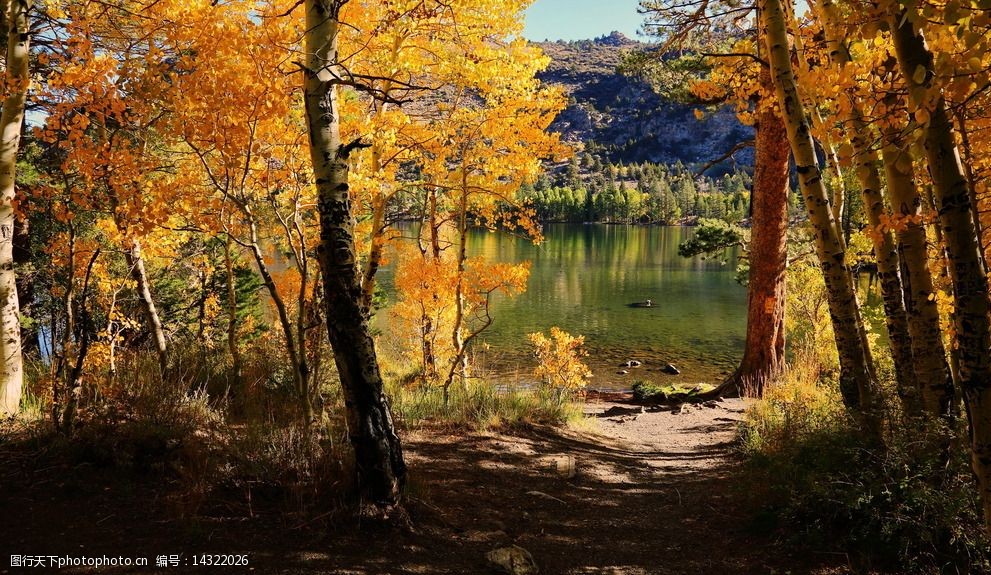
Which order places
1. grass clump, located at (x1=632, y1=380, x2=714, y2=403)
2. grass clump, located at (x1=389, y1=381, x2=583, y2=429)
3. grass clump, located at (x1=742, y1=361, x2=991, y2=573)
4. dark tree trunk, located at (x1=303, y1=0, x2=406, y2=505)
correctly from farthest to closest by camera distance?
grass clump, located at (x1=632, y1=380, x2=714, y2=403) < grass clump, located at (x1=389, y1=381, x2=583, y2=429) < dark tree trunk, located at (x1=303, y1=0, x2=406, y2=505) < grass clump, located at (x1=742, y1=361, x2=991, y2=573)

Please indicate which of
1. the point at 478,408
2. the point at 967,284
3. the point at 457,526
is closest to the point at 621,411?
the point at 478,408

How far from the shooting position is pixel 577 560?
357cm

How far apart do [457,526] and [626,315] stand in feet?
108

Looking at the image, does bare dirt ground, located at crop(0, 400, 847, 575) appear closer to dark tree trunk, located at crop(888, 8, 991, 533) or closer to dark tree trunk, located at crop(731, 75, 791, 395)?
dark tree trunk, located at crop(888, 8, 991, 533)

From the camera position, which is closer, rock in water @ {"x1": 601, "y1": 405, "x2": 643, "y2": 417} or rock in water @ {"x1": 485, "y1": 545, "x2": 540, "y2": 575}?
rock in water @ {"x1": 485, "y1": 545, "x2": 540, "y2": 575}

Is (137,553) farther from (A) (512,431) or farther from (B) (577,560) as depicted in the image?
(A) (512,431)

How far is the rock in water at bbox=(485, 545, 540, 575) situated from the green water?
5.66m

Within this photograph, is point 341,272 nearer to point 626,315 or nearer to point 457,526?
point 457,526

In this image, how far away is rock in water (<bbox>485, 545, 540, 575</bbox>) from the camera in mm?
3266

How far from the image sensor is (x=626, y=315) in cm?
3547

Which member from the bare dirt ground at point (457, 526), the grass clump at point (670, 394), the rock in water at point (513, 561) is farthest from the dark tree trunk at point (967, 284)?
the grass clump at point (670, 394)

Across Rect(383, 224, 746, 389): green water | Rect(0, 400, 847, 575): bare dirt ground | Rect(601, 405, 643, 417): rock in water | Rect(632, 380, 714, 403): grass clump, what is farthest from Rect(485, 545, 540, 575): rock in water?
Rect(632, 380, 714, 403): grass clump

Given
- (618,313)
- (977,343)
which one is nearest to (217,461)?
(977,343)

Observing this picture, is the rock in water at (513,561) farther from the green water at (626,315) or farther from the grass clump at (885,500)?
the green water at (626,315)
